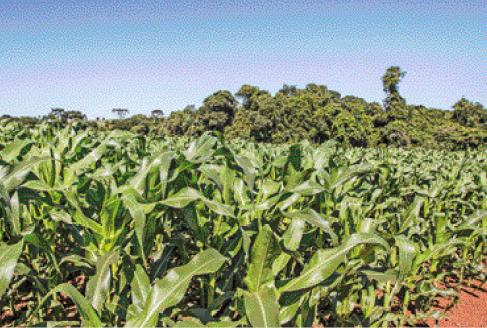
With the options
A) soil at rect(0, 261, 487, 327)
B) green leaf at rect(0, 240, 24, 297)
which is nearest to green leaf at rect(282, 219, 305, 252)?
green leaf at rect(0, 240, 24, 297)

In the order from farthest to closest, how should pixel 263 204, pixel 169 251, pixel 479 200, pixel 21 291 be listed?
1. pixel 479 200
2. pixel 21 291
3. pixel 169 251
4. pixel 263 204

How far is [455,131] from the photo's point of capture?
34.9 metres

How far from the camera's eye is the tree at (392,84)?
4162 centimetres

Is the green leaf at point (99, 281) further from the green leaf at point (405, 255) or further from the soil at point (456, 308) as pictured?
the green leaf at point (405, 255)

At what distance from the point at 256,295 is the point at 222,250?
1.61 ft

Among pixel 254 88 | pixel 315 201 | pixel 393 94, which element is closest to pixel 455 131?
pixel 393 94

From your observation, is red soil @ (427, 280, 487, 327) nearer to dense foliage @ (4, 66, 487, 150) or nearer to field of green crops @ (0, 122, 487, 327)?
field of green crops @ (0, 122, 487, 327)

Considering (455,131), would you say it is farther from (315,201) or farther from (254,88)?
(315,201)

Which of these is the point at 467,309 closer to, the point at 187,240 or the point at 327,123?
the point at 187,240

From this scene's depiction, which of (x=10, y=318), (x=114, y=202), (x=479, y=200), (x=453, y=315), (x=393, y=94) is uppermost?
(x=393, y=94)

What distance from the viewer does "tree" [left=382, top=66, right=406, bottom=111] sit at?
137 feet

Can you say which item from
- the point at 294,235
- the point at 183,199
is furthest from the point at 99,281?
the point at 294,235

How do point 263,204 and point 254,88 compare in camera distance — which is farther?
point 254,88

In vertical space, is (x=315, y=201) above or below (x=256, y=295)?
above
